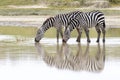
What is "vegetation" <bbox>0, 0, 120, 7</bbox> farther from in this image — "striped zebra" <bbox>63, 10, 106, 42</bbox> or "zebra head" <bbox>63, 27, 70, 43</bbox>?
"zebra head" <bbox>63, 27, 70, 43</bbox>

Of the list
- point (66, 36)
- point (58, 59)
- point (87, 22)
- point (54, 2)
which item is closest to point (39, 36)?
point (66, 36)

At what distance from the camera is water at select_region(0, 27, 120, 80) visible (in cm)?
1576

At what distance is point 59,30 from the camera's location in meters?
26.4

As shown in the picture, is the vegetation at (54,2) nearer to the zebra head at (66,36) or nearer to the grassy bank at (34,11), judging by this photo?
the grassy bank at (34,11)

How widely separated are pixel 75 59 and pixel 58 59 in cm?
61

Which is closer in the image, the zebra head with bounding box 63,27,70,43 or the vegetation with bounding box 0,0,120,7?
the zebra head with bounding box 63,27,70,43

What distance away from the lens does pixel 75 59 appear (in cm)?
1922

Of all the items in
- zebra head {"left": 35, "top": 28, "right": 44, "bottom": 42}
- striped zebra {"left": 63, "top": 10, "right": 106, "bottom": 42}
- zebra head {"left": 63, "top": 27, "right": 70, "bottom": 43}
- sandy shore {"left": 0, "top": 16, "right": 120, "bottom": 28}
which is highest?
striped zebra {"left": 63, "top": 10, "right": 106, "bottom": 42}

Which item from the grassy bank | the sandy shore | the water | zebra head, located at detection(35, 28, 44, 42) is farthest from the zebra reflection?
the grassy bank

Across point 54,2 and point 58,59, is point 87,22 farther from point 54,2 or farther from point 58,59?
point 54,2

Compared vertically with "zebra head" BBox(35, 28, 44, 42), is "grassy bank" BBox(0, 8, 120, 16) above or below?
below

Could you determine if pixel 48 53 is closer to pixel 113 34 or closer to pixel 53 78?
pixel 53 78

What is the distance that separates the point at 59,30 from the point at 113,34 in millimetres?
4110

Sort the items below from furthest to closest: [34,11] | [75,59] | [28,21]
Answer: [34,11]
[28,21]
[75,59]
